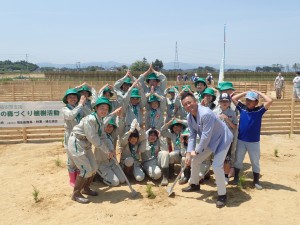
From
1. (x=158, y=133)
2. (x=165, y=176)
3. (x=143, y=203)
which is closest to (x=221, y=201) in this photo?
(x=143, y=203)

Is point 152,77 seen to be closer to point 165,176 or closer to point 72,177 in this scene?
point 165,176

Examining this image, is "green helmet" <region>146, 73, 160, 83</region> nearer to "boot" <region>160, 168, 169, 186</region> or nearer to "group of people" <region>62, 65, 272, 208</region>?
"group of people" <region>62, 65, 272, 208</region>

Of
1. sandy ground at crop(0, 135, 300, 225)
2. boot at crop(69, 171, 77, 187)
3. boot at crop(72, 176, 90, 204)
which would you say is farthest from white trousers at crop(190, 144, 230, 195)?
boot at crop(69, 171, 77, 187)

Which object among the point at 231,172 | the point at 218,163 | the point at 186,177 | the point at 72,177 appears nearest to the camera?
the point at 218,163

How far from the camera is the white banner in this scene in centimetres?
943

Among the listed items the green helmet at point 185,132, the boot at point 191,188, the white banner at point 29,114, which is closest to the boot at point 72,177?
the boot at point 191,188

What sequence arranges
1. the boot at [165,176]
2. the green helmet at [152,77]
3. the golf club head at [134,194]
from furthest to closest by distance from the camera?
1. the green helmet at [152,77]
2. the boot at [165,176]
3. the golf club head at [134,194]

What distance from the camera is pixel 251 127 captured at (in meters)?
5.70

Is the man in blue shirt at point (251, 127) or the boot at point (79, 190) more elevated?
the man in blue shirt at point (251, 127)

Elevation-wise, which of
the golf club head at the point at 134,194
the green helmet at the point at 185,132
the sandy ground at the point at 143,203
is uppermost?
the green helmet at the point at 185,132

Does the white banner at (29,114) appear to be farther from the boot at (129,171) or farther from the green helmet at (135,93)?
the boot at (129,171)

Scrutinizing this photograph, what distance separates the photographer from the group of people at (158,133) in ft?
16.7

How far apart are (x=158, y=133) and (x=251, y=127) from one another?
5.99ft

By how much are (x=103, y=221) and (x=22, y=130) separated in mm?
5913
